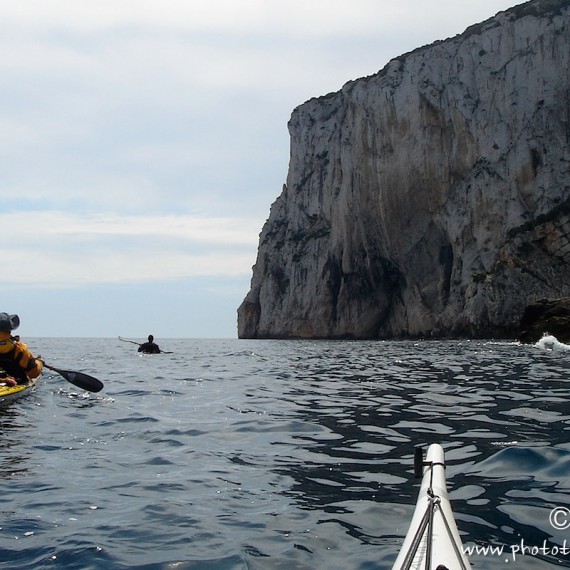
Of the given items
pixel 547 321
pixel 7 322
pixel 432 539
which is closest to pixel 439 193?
pixel 547 321

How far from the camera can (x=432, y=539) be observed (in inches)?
140

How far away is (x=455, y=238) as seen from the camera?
197 feet

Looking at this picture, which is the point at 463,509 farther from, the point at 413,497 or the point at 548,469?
the point at 548,469

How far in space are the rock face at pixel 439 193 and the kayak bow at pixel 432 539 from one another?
4829 centimetres

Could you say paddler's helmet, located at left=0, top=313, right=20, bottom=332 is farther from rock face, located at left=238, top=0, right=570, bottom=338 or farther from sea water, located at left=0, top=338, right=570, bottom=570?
rock face, located at left=238, top=0, right=570, bottom=338

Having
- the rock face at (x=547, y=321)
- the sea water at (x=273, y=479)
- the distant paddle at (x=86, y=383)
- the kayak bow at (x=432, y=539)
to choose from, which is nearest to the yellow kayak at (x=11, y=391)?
the sea water at (x=273, y=479)

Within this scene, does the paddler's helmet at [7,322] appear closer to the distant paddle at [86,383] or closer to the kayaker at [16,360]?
the kayaker at [16,360]

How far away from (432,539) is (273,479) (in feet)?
10.4

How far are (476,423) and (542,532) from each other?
4751 mm

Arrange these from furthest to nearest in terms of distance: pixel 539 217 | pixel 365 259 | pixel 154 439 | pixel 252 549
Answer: pixel 365 259 → pixel 539 217 → pixel 154 439 → pixel 252 549

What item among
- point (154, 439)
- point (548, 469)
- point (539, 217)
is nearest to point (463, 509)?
point (548, 469)

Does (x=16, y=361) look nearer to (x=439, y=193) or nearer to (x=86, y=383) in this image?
(x=86, y=383)

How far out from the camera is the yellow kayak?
1171cm

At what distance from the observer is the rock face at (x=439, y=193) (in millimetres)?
52812
